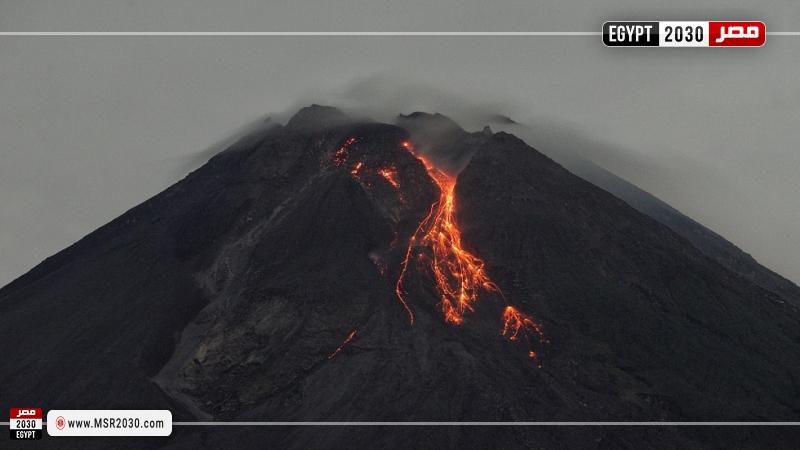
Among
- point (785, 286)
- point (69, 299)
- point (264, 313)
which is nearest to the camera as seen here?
point (264, 313)

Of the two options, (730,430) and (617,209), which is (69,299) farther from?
(730,430)

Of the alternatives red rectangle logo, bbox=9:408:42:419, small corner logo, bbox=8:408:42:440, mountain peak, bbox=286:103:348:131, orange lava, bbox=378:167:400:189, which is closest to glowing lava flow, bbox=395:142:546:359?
orange lava, bbox=378:167:400:189

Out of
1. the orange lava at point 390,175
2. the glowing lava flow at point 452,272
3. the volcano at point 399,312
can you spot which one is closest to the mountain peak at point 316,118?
the volcano at point 399,312

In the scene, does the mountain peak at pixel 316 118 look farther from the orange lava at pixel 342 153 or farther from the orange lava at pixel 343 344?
the orange lava at pixel 343 344

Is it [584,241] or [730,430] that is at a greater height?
[584,241]

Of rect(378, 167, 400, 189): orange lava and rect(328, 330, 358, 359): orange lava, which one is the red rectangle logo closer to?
rect(328, 330, 358, 359): orange lava

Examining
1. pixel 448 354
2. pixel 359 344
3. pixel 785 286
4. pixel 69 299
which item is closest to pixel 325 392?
pixel 359 344

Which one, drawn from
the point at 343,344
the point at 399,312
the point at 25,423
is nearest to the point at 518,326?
the point at 399,312
